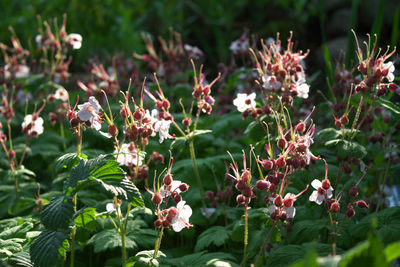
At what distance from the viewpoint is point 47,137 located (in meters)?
3.54

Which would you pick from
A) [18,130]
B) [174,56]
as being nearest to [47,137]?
[18,130]

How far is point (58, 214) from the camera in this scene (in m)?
1.70

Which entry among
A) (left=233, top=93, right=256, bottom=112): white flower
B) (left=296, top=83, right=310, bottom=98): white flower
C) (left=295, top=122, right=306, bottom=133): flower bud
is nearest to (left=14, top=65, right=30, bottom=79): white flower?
(left=233, top=93, right=256, bottom=112): white flower

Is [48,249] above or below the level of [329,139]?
below

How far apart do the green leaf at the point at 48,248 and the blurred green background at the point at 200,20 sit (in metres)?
5.02

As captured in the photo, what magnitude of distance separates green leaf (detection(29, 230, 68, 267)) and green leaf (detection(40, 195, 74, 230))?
0.18ft

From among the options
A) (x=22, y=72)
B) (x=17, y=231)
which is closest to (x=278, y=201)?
(x=17, y=231)

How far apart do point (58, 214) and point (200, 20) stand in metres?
7.28

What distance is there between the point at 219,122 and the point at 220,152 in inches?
9.0

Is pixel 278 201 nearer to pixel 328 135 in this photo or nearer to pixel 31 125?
pixel 328 135

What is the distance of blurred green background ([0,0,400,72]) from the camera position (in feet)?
22.9

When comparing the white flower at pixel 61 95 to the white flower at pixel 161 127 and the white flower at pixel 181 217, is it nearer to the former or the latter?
the white flower at pixel 161 127

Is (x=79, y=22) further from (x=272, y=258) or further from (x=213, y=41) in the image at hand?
(x=272, y=258)

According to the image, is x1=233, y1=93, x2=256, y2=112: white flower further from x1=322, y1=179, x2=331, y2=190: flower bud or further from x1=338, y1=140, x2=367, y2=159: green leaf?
x1=322, y1=179, x2=331, y2=190: flower bud
